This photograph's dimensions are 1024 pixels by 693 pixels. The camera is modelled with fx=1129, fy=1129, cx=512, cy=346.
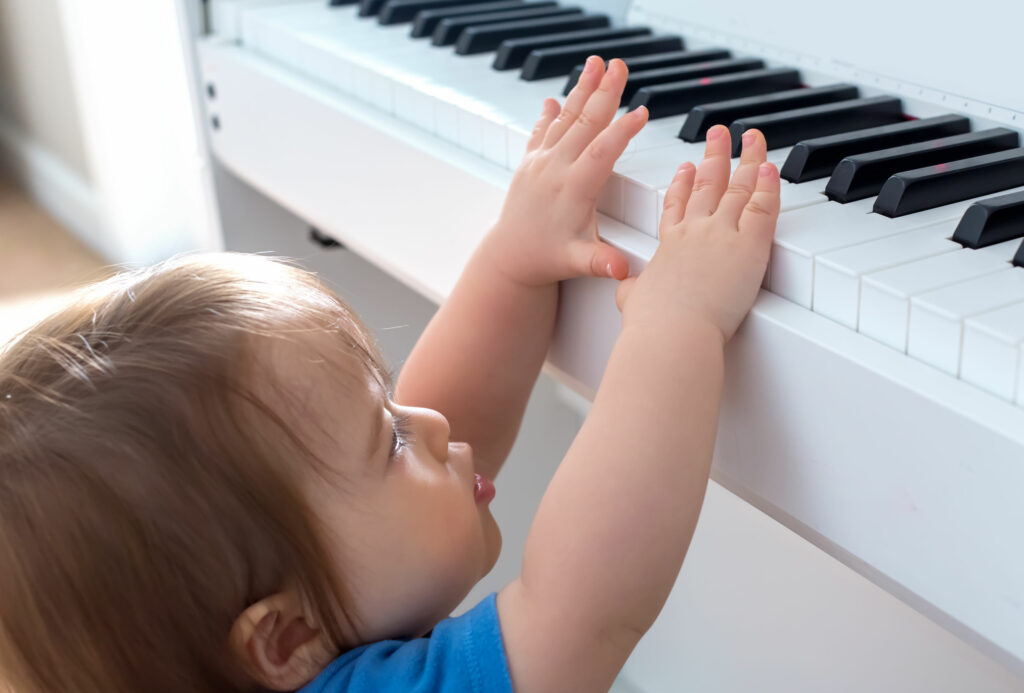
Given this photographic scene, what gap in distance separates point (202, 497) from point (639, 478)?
24 centimetres

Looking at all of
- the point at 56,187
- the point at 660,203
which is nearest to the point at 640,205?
the point at 660,203

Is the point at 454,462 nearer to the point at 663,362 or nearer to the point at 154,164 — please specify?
the point at 663,362

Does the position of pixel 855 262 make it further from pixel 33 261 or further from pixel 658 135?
pixel 33 261

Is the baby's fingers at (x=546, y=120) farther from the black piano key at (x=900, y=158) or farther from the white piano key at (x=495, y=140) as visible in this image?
the black piano key at (x=900, y=158)

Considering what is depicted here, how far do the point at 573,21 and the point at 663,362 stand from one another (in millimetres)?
573

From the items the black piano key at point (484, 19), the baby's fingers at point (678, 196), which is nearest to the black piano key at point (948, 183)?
the baby's fingers at point (678, 196)

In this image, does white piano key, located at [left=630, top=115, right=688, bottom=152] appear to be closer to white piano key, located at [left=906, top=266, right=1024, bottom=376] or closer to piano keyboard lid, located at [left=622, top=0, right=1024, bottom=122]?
piano keyboard lid, located at [left=622, top=0, right=1024, bottom=122]

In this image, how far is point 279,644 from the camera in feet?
2.12

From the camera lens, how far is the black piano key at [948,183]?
624 millimetres

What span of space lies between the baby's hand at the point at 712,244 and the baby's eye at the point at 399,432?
151 mm

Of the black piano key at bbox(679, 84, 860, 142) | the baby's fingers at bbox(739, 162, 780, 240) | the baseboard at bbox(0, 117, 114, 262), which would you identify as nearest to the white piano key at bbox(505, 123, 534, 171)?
the black piano key at bbox(679, 84, 860, 142)

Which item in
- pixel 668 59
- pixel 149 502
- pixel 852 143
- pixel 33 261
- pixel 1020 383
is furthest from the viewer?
pixel 33 261

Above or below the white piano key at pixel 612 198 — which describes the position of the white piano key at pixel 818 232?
above

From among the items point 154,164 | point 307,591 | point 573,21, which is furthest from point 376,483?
point 154,164
